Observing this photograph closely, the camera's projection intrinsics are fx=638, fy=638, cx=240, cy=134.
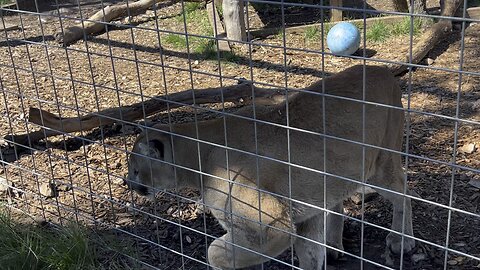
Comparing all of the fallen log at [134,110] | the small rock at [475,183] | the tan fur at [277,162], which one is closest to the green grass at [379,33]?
the fallen log at [134,110]

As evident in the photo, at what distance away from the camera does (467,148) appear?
Answer: 18.9 feet

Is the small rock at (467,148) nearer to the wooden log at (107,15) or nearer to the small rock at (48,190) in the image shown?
the small rock at (48,190)

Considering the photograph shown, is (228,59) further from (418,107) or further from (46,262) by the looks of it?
(46,262)

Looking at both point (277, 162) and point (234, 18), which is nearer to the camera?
point (277, 162)

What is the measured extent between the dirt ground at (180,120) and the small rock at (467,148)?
1 centimetres

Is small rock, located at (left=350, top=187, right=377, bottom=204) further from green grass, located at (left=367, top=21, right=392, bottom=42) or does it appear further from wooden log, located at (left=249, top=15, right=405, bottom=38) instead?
wooden log, located at (left=249, top=15, right=405, bottom=38)

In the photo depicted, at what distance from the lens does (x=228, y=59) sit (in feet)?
28.3

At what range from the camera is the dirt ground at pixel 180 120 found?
4.46 m

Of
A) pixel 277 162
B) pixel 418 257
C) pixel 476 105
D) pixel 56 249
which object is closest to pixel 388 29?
pixel 476 105

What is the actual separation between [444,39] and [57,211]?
18.5 feet

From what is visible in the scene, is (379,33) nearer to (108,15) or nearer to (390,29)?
(390,29)

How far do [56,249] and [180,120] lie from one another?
2747mm

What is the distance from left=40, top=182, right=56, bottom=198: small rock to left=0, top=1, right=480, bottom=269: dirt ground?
24 mm

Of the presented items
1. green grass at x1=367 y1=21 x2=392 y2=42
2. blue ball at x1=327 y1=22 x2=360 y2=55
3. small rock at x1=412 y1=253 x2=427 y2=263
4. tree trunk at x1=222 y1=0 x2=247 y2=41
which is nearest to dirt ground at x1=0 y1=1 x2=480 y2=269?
small rock at x1=412 y1=253 x2=427 y2=263
